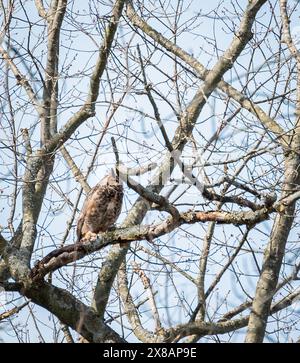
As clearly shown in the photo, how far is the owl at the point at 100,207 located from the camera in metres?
7.39

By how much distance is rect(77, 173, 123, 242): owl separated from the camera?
739 cm

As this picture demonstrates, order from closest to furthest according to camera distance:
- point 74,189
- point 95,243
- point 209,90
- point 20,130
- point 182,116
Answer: point 95,243 < point 182,116 < point 209,90 < point 20,130 < point 74,189

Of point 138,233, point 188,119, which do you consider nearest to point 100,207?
point 188,119

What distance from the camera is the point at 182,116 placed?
6215 mm

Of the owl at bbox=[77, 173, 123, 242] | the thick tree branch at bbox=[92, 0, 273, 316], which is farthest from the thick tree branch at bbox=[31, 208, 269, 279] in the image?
the owl at bbox=[77, 173, 123, 242]

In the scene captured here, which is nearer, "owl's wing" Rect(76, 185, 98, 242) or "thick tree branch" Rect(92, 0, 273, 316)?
"thick tree branch" Rect(92, 0, 273, 316)

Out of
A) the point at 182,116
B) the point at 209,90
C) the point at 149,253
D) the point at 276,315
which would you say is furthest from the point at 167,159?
the point at 276,315

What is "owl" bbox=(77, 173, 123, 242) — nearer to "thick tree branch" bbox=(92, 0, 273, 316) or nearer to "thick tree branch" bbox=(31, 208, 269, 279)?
"thick tree branch" bbox=(92, 0, 273, 316)

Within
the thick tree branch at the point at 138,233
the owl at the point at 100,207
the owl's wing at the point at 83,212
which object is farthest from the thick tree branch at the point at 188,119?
the owl's wing at the point at 83,212

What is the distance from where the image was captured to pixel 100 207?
7.42 metres

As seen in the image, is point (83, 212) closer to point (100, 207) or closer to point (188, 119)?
point (100, 207)

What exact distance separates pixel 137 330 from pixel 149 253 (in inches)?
36.6
